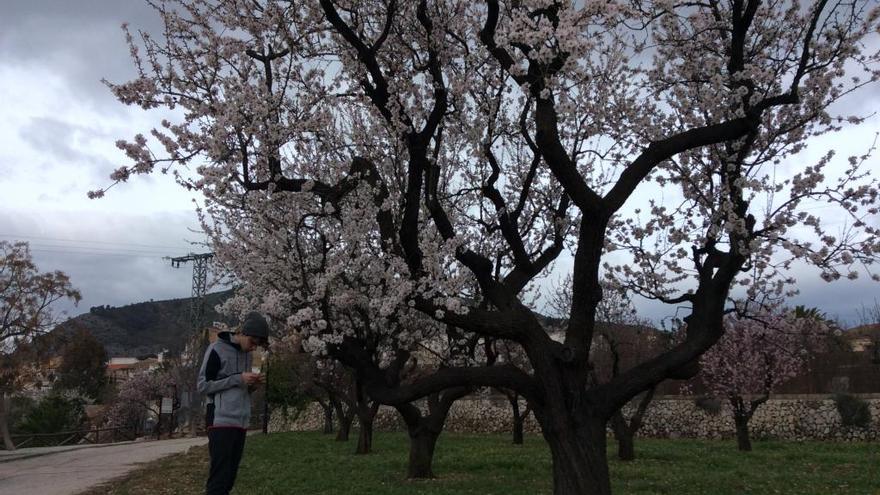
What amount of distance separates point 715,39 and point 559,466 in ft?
17.6

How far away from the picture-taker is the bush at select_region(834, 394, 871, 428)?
20719 millimetres

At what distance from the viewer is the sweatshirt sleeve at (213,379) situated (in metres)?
5.20

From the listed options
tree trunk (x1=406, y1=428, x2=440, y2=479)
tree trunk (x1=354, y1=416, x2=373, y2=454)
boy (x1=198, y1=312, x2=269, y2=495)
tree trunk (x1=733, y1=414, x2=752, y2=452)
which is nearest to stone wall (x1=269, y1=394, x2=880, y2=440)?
tree trunk (x1=733, y1=414, x2=752, y2=452)

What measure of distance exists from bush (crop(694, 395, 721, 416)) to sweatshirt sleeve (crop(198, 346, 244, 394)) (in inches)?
834

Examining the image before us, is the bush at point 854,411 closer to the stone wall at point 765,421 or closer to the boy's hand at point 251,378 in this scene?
the stone wall at point 765,421

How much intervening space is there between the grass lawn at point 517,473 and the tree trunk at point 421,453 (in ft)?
1.13

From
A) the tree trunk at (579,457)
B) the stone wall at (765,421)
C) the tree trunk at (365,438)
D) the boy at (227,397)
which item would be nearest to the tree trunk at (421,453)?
the tree trunk at (579,457)

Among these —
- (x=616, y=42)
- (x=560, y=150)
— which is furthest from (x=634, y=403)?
(x=560, y=150)

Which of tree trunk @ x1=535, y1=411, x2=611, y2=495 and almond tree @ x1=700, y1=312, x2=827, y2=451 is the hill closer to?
almond tree @ x1=700, y1=312, x2=827, y2=451

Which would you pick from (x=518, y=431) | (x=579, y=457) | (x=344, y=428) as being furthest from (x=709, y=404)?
(x=579, y=457)

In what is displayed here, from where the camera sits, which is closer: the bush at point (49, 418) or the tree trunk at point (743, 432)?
the tree trunk at point (743, 432)

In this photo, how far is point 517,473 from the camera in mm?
12102

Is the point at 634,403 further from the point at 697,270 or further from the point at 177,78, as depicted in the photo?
the point at 177,78

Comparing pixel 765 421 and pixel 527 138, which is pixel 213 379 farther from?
pixel 765 421
